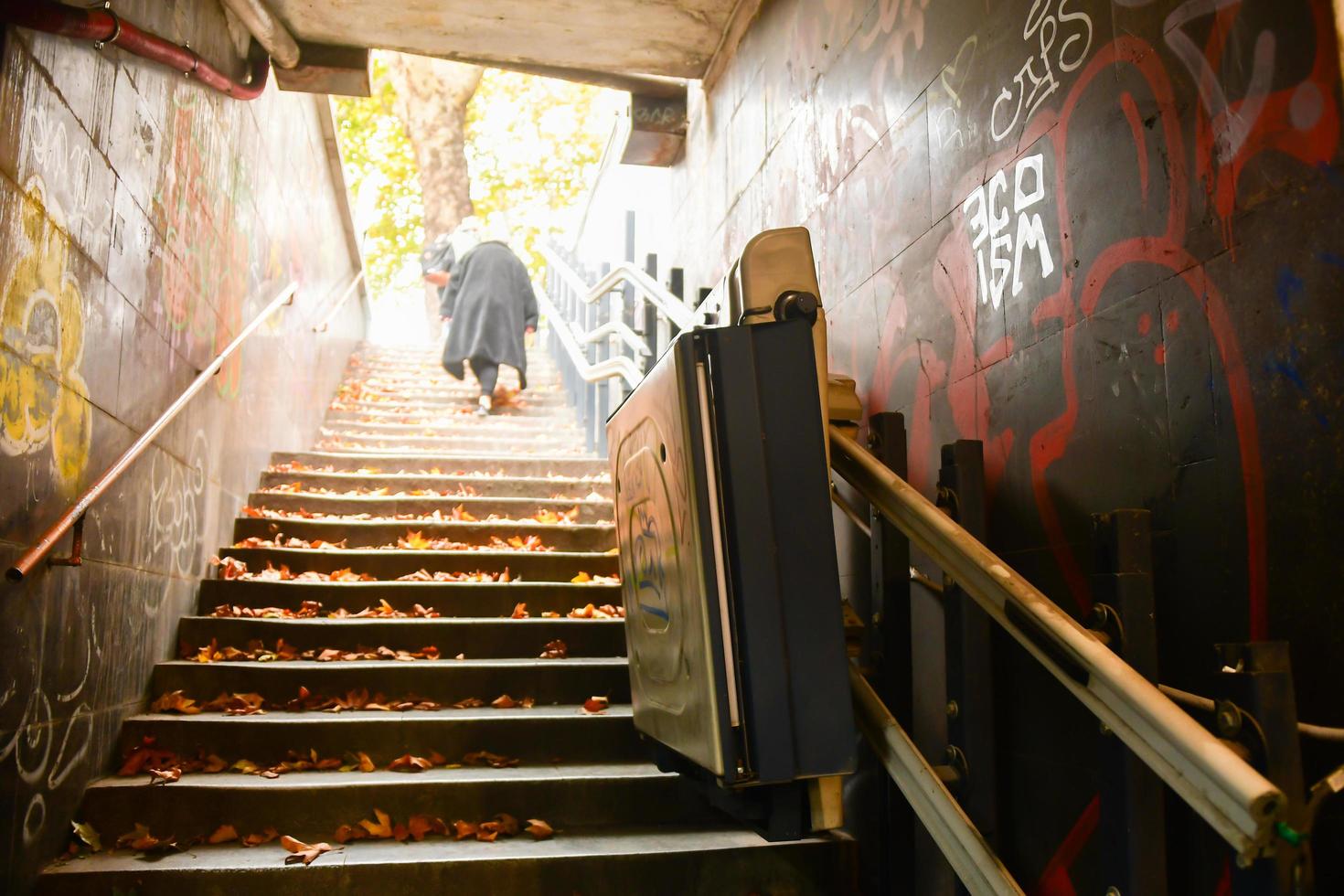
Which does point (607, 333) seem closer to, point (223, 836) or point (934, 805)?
point (223, 836)

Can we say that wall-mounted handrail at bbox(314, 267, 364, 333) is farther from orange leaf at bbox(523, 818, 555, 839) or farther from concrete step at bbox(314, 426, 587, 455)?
orange leaf at bbox(523, 818, 555, 839)

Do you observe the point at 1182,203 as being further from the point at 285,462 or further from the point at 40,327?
the point at 285,462

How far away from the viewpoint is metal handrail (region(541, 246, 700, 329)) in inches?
164

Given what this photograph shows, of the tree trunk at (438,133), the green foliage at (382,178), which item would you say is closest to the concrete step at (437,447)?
the tree trunk at (438,133)

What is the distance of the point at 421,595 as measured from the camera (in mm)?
4754

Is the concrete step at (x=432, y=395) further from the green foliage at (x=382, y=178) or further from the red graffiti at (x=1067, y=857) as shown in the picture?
the green foliage at (x=382, y=178)

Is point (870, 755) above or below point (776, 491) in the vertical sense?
below

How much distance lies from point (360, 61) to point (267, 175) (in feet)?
3.07

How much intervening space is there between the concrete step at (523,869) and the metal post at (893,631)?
32 centimetres

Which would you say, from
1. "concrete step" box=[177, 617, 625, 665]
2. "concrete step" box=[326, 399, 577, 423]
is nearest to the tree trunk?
"concrete step" box=[326, 399, 577, 423]

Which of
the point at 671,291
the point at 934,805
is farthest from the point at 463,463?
the point at 934,805

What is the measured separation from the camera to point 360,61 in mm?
6164

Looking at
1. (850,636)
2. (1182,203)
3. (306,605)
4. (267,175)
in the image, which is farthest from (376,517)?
(1182,203)

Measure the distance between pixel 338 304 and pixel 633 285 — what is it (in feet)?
13.1
